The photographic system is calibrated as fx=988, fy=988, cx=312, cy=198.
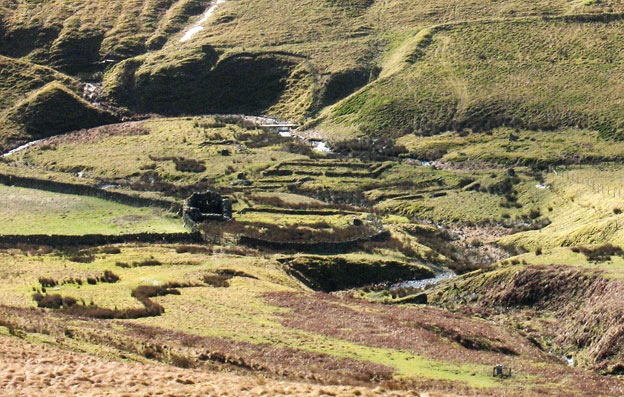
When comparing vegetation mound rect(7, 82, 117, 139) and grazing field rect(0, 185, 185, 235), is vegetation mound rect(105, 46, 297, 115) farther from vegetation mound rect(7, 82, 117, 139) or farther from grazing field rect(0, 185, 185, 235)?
grazing field rect(0, 185, 185, 235)

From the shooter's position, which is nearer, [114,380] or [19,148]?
[114,380]

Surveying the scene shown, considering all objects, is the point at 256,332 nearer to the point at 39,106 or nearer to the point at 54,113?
the point at 54,113

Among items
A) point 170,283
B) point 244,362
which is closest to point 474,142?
point 170,283

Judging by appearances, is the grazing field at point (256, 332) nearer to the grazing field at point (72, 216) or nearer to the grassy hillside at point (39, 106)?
the grazing field at point (72, 216)

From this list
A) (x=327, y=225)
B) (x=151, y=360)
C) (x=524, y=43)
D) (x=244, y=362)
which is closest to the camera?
(x=151, y=360)

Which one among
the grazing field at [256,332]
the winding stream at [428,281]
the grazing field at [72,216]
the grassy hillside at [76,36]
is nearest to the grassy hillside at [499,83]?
the grassy hillside at [76,36]

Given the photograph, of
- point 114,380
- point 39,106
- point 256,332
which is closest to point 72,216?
point 256,332

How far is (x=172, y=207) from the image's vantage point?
3529 inches

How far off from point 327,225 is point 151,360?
53.7 meters

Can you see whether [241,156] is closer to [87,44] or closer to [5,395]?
[87,44]

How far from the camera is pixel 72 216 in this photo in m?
86.4

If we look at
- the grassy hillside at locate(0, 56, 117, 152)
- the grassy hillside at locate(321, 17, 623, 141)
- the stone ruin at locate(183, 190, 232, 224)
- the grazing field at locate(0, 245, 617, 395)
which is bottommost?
the grassy hillside at locate(321, 17, 623, 141)

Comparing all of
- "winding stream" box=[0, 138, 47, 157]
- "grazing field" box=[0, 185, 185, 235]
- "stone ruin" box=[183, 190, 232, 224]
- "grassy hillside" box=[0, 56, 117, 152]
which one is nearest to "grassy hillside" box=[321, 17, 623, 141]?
"grassy hillside" box=[0, 56, 117, 152]

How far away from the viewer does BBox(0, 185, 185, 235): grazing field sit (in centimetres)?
7925
